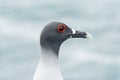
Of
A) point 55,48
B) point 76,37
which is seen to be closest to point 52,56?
point 55,48

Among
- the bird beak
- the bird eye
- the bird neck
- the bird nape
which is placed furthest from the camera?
the bird beak

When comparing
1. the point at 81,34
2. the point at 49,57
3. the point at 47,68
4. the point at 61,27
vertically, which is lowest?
the point at 47,68

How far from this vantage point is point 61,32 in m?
19.1

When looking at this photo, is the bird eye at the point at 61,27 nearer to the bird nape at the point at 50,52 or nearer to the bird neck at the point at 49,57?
the bird nape at the point at 50,52

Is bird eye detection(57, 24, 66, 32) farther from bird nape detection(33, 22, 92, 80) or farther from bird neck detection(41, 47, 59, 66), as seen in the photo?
bird neck detection(41, 47, 59, 66)

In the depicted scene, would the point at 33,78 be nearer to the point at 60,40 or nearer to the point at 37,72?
the point at 37,72

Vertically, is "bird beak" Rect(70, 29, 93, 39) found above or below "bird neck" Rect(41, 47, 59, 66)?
above

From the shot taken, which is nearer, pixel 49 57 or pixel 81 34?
pixel 49 57

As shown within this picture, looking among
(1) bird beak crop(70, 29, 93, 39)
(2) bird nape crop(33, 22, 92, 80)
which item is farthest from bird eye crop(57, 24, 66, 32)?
(1) bird beak crop(70, 29, 93, 39)

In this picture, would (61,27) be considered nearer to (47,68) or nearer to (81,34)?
(81,34)

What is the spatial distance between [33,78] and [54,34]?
75.8 inches

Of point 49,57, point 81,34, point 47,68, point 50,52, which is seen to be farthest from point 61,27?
point 47,68

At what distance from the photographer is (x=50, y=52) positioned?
18.7 metres

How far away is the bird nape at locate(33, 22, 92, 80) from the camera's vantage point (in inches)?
719
